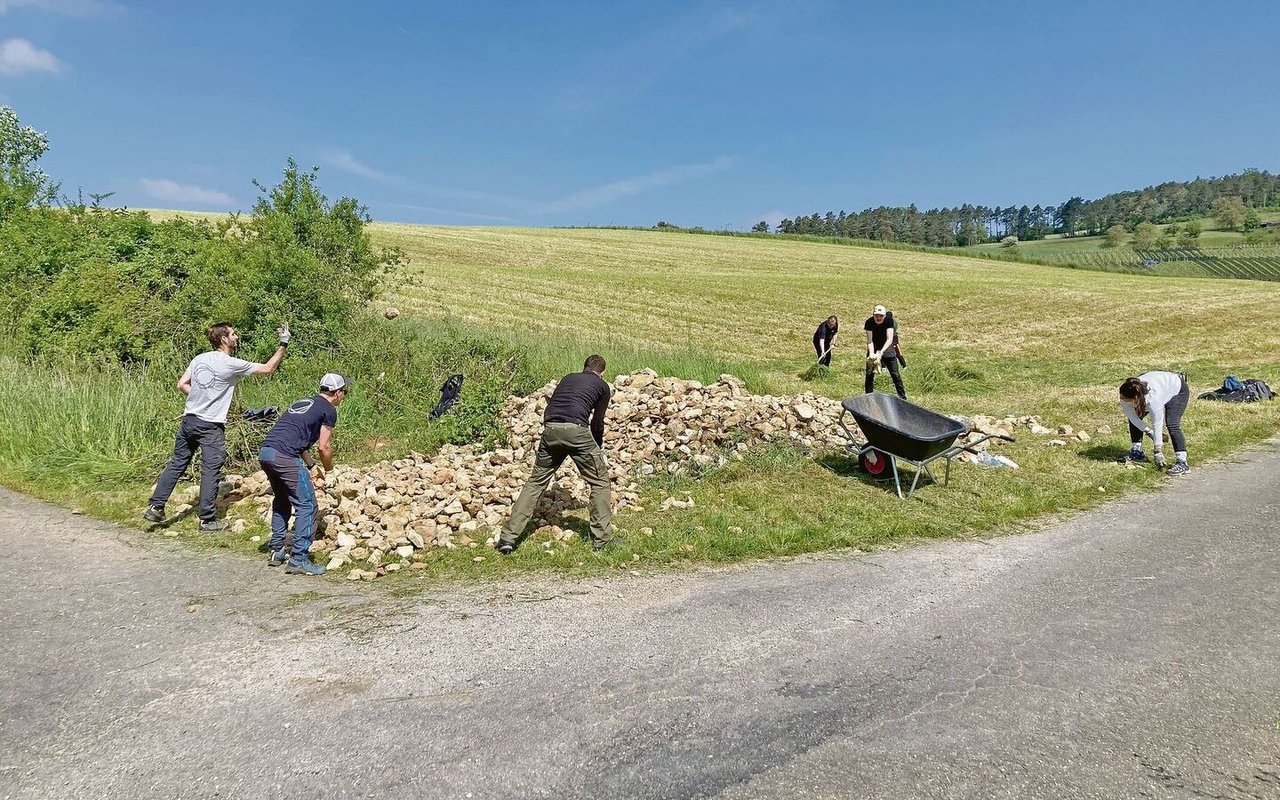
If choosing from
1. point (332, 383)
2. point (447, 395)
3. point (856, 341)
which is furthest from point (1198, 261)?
point (332, 383)

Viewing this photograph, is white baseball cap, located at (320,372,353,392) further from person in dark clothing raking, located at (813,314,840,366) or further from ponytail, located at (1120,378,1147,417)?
person in dark clothing raking, located at (813,314,840,366)

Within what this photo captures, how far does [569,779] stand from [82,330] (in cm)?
1326

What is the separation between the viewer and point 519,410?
389 inches

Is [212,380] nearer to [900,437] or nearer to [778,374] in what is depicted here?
[900,437]

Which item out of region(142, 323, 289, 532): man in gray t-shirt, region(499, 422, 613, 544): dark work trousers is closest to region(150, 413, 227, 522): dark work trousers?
region(142, 323, 289, 532): man in gray t-shirt

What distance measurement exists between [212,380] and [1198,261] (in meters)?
75.0

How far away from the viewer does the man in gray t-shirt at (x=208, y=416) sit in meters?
6.44

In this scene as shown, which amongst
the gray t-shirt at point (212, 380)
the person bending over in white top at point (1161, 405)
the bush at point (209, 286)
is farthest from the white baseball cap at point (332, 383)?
the person bending over in white top at point (1161, 405)

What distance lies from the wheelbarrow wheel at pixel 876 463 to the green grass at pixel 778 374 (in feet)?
0.69

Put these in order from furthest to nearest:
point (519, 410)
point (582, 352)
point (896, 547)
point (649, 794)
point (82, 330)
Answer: point (582, 352) → point (82, 330) → point (519, 410) → point (896, 547) → point (649, 794)

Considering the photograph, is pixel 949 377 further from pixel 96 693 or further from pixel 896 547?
pixel 96 693

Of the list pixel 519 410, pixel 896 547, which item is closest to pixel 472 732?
pixel 896 547

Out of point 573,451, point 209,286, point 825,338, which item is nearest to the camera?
point 573,451

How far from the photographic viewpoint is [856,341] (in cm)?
2252
